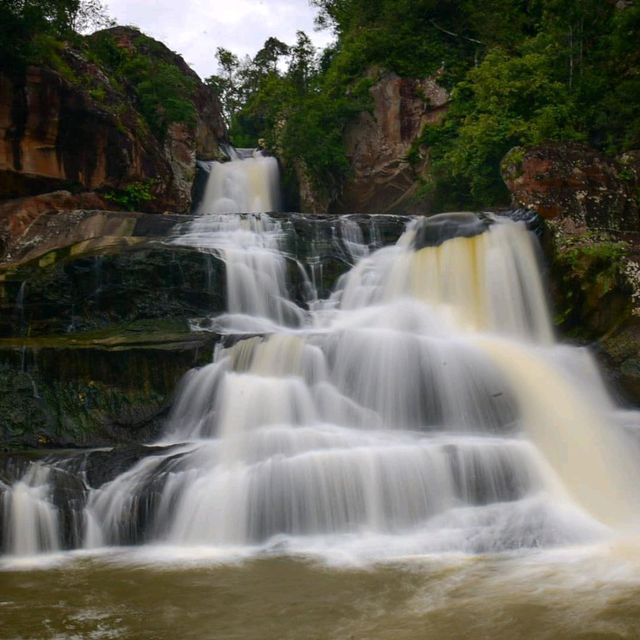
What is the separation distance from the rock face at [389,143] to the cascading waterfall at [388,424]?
823 cm

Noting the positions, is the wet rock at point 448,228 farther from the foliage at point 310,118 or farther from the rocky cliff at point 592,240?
the foliage at point 310,118

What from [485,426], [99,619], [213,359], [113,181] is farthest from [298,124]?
[99,619]

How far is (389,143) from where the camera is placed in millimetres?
21578

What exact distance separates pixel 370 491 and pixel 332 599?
7.07 feet

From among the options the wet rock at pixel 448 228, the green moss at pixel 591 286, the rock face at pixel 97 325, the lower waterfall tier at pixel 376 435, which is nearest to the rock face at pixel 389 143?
the wet rock at pixel 448 228

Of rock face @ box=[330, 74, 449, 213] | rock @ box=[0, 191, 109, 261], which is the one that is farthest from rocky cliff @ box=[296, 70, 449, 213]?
rock @ box=[0, 191, 109, 261]

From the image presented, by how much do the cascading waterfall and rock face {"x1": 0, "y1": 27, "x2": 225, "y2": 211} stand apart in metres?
4.30

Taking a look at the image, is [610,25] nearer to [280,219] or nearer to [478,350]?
[280,219]

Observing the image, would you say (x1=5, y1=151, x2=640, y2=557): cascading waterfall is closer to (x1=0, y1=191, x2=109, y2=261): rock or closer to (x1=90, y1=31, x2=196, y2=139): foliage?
(x1=0, y1=191, x2=109, y2=261): rock

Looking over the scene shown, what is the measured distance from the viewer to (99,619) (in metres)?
5.04

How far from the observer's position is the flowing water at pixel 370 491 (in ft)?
16.9

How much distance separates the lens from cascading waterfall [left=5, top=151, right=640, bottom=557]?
23.8ft

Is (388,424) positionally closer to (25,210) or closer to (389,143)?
(25,210)

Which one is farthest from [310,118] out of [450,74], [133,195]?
[133,195]
